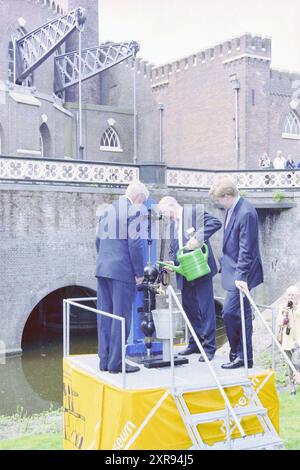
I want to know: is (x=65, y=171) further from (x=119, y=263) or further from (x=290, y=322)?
(x=119, y=263)

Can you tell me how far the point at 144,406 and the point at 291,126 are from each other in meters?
28.4

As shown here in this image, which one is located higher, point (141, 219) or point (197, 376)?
point (141, 219)

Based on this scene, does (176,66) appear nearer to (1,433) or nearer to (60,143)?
(60,143)

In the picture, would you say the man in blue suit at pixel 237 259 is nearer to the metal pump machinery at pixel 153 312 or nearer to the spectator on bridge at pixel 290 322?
the metal pump machinery at pixel 153 312

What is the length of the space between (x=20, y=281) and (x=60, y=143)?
A: 1382 centimetres

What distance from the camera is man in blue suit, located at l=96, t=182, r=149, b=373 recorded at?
20.1ft

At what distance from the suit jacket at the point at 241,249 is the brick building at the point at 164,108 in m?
19.7

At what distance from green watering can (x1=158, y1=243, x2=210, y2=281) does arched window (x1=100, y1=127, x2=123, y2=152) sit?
28398 mm

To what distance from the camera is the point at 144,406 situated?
209 inches

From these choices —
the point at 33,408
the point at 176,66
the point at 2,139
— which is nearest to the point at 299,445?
the point at 33,408

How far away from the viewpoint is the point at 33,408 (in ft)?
40.9

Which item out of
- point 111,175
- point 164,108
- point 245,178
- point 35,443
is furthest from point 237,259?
point 164,108

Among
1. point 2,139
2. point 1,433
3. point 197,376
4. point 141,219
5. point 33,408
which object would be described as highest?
point 2,139
